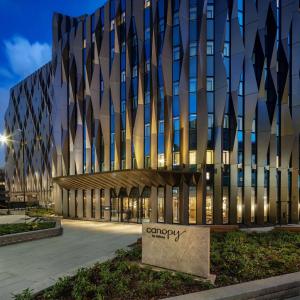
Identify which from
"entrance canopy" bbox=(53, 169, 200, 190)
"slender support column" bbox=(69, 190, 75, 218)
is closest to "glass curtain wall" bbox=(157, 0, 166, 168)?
"entrance canopy" bbox=(53, 169, 200, 190)

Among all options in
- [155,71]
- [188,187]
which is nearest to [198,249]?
[188,187]

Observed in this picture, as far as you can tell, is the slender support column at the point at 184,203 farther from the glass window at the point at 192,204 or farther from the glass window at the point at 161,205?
the glass window at the point at 161,205

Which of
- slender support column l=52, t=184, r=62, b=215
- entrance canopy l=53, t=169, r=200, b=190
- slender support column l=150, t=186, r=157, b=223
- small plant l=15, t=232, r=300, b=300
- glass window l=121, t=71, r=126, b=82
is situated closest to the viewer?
small plant l=15, t=232, r=300, b=300

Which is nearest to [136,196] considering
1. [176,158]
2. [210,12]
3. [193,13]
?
[176,158]

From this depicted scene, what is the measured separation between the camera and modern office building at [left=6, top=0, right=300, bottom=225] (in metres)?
27.3

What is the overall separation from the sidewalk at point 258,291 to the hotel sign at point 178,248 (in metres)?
1.39

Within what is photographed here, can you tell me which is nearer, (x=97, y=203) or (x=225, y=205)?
(x=225, y=205)

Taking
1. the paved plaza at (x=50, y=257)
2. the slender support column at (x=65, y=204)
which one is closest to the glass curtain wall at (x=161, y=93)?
the paved plaza at (x=50, y=257)

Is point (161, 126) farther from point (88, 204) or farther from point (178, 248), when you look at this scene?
point (178, 248)

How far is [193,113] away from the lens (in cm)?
2775

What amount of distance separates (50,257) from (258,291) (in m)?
10.3

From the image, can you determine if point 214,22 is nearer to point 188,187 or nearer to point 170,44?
point 170,44

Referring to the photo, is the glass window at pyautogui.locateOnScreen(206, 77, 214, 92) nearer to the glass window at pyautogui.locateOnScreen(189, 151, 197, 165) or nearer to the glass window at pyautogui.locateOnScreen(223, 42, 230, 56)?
the glass window at pyautogui.locateOnScreen(223, 42, 230, 56)

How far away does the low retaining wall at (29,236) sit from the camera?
17719 millimetres
